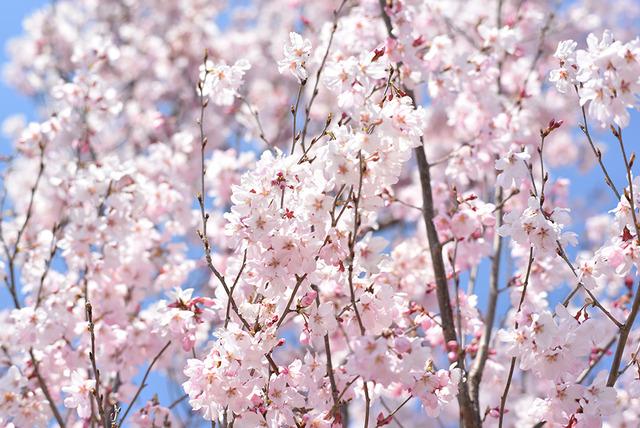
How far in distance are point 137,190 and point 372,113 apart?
7.41ft

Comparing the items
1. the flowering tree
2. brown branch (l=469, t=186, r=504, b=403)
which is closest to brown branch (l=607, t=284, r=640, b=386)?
the flowering tree

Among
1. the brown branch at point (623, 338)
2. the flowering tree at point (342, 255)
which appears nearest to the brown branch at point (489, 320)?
the flowering tree at point (342, 255)

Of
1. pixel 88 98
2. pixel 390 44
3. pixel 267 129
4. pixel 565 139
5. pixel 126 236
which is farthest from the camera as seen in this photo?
pixel 565 139

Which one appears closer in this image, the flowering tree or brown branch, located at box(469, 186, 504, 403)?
the flowering tree

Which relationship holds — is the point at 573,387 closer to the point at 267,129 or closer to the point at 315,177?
the point at 315,177

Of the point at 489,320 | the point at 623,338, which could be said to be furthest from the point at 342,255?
the point at 489,320

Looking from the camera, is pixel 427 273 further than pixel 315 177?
Yes

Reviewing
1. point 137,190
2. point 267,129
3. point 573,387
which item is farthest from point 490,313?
point 267,129

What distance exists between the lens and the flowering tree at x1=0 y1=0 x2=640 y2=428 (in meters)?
2.65

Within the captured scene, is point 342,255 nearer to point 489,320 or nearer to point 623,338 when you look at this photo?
point 623,338

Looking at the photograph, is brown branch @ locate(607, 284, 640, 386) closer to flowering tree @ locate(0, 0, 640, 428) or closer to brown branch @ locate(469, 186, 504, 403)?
flowering tree @ locate(0, 0, 640, 428)

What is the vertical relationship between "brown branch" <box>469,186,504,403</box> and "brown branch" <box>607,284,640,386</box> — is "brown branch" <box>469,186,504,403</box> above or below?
above

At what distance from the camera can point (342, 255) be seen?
109 inches

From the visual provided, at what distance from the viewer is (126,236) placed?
4.45m
